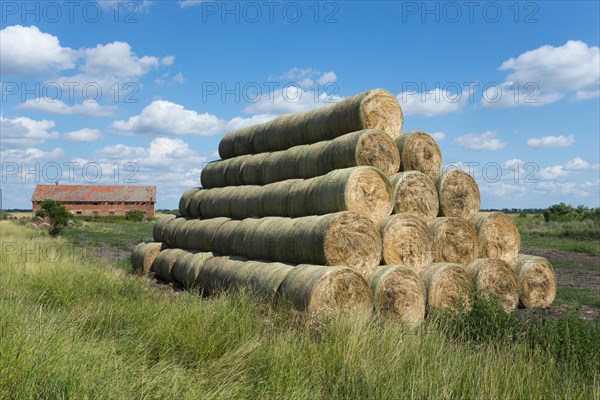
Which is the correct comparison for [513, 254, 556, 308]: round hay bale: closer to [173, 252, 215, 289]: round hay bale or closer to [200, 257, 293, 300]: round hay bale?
[200, 257, 293, 300]: round hay bale

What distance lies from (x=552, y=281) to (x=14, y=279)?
9.97m

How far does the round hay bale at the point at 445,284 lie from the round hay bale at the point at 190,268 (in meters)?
4.86

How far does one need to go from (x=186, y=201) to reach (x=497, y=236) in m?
7.79

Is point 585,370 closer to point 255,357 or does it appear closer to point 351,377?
point 351,377

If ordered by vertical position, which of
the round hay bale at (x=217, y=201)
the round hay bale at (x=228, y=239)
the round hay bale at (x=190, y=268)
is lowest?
the round hay bale at (x=190, y=268)

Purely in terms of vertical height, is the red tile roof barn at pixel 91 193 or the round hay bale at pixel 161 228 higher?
the red tile roof barn at pixel 91 193

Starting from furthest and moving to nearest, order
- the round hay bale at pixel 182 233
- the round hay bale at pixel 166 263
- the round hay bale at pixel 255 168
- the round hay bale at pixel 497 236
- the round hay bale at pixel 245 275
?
the round hay bale at pixel 182 233 < the round hay bale at pixel 166 263 < the round hay bale at pixel 255 168 < the round hay bale at pixel 497 236 < the round hay bale at pixel 245 275

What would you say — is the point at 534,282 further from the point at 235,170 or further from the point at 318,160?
the point at 235,170

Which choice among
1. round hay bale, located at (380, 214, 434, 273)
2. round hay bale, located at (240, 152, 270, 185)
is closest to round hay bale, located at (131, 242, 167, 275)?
round hay bale, located at (240, 152, 270, 185)

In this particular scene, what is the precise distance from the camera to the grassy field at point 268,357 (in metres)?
4.80

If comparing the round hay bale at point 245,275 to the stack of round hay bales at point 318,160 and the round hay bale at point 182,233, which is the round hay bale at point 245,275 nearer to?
the stack of round hay bales at point 318,160

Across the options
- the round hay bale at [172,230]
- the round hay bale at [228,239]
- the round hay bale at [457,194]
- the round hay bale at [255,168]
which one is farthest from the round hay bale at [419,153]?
the round hay bale at [172,230]

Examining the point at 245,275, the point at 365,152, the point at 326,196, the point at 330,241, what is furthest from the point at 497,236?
the point at 245,275

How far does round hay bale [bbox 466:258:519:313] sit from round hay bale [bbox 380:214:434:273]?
1067mm
